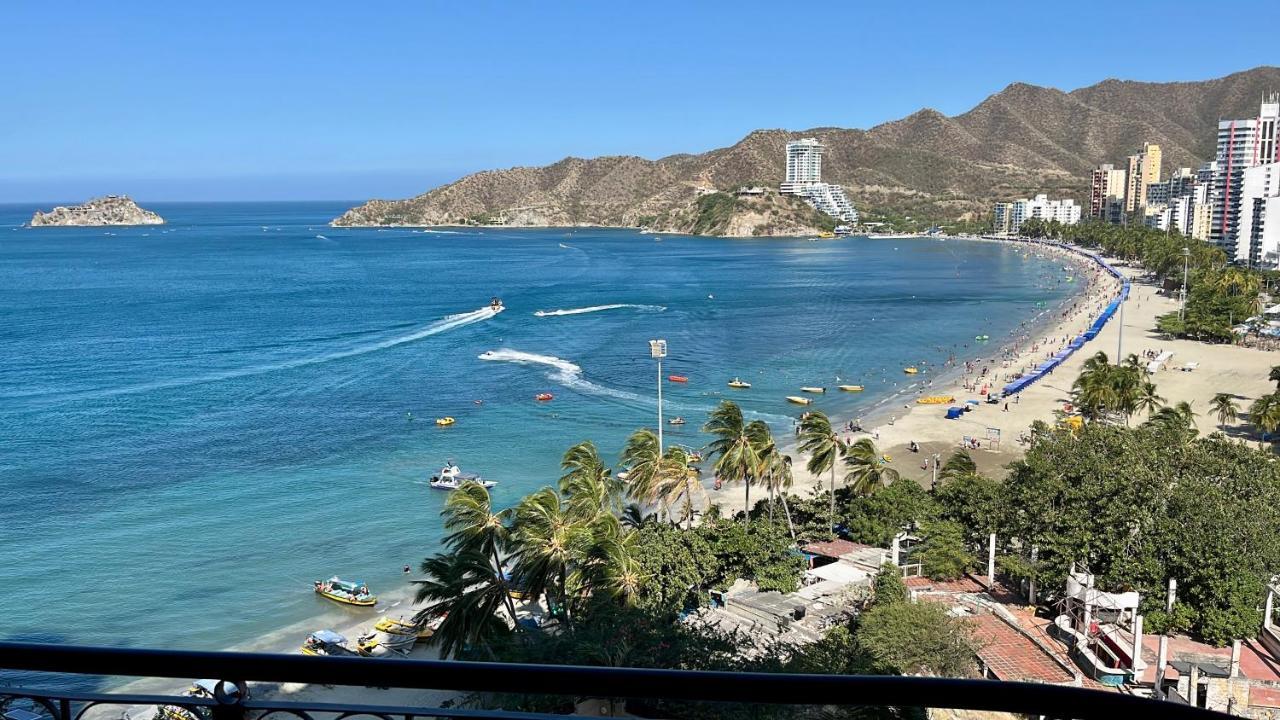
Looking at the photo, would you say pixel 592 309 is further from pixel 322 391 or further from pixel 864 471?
pixel 864 471

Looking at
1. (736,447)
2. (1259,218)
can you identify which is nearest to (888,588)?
(736,447)

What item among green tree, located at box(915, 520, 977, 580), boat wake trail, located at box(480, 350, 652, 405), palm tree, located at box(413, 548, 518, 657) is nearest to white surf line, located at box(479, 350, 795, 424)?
boat wake trail, located at box(480, 350, 652, 405)

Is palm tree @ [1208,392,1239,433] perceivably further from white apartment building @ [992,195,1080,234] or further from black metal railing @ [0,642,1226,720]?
white apartment building @ [992,195,1080,234]

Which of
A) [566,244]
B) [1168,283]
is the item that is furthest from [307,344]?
[566,244]

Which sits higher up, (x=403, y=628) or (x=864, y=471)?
(x=864, y=471)

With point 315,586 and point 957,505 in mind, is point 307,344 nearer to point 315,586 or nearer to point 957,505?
point 315,586

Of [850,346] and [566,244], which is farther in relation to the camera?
[566,244]
